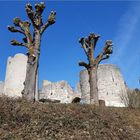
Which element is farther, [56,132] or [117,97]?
[117,97]

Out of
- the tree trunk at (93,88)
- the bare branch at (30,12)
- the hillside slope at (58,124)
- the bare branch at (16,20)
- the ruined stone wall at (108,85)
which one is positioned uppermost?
the bare branch at (30,12)

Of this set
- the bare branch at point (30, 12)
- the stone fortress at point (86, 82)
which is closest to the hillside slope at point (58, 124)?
the bare branch at point (30, 12)

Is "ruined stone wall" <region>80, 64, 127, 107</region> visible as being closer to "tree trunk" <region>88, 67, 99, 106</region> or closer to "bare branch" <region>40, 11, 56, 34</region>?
"tree trunk" <region>88, 67, 99, 106</region>

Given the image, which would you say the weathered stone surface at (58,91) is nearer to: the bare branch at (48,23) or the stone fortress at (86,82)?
the stone fortress at (86,82)

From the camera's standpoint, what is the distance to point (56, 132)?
7.97 metres

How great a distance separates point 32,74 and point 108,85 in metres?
13.3

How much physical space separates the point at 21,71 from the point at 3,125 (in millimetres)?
15792

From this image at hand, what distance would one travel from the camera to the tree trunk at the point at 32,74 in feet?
39.3

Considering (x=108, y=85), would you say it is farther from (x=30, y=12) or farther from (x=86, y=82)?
(x=30, y=12)

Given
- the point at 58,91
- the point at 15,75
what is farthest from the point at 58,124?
the point at 58,91

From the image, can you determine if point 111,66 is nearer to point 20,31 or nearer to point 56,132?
point 20,31

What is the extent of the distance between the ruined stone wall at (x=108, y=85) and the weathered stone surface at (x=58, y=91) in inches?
264

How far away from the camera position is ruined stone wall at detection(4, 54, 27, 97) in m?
22.8

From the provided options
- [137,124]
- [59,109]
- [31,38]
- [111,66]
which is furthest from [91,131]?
[111,66]
